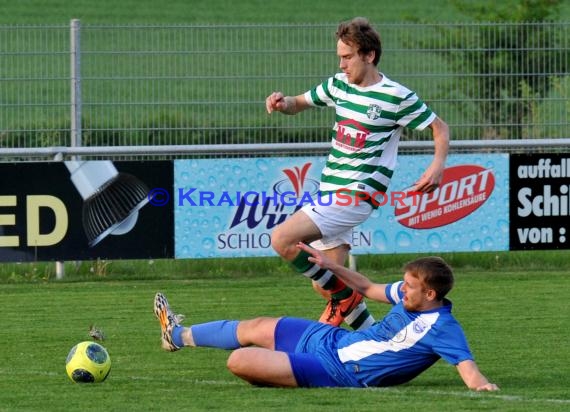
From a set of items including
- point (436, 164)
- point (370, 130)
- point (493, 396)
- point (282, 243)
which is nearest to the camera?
point (493, 396)

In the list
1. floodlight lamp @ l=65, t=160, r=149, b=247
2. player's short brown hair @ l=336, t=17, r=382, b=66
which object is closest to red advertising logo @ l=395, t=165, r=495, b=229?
floodlight lamp @ l=65, t=160, r=149, b=247

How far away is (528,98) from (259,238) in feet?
11.1

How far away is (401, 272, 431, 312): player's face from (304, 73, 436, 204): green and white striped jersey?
1468 millimetres

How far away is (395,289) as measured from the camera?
27.0ft

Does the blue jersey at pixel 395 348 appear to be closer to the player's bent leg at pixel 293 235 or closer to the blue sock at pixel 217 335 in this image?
the blue sock at pixel 217 335

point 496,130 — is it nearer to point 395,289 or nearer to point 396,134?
point 396,134

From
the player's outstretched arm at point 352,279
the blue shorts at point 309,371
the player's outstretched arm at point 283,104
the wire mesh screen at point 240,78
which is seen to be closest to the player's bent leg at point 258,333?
the blue shorts at point 309,371

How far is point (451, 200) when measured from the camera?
1489cm

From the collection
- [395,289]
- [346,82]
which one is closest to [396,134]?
[346,82]

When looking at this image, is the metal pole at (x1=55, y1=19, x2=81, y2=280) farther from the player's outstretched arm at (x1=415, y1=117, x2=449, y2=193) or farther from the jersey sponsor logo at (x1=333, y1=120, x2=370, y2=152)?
the player's outstretched arm at (x1=415, y1=117, x2=449, y2=193)

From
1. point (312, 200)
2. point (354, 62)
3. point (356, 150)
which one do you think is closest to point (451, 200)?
point (312, 200)

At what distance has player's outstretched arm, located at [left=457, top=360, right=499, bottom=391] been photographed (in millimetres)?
Answer: 7785

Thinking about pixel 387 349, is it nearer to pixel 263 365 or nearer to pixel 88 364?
pixel 263 365

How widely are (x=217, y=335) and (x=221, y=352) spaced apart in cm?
135
